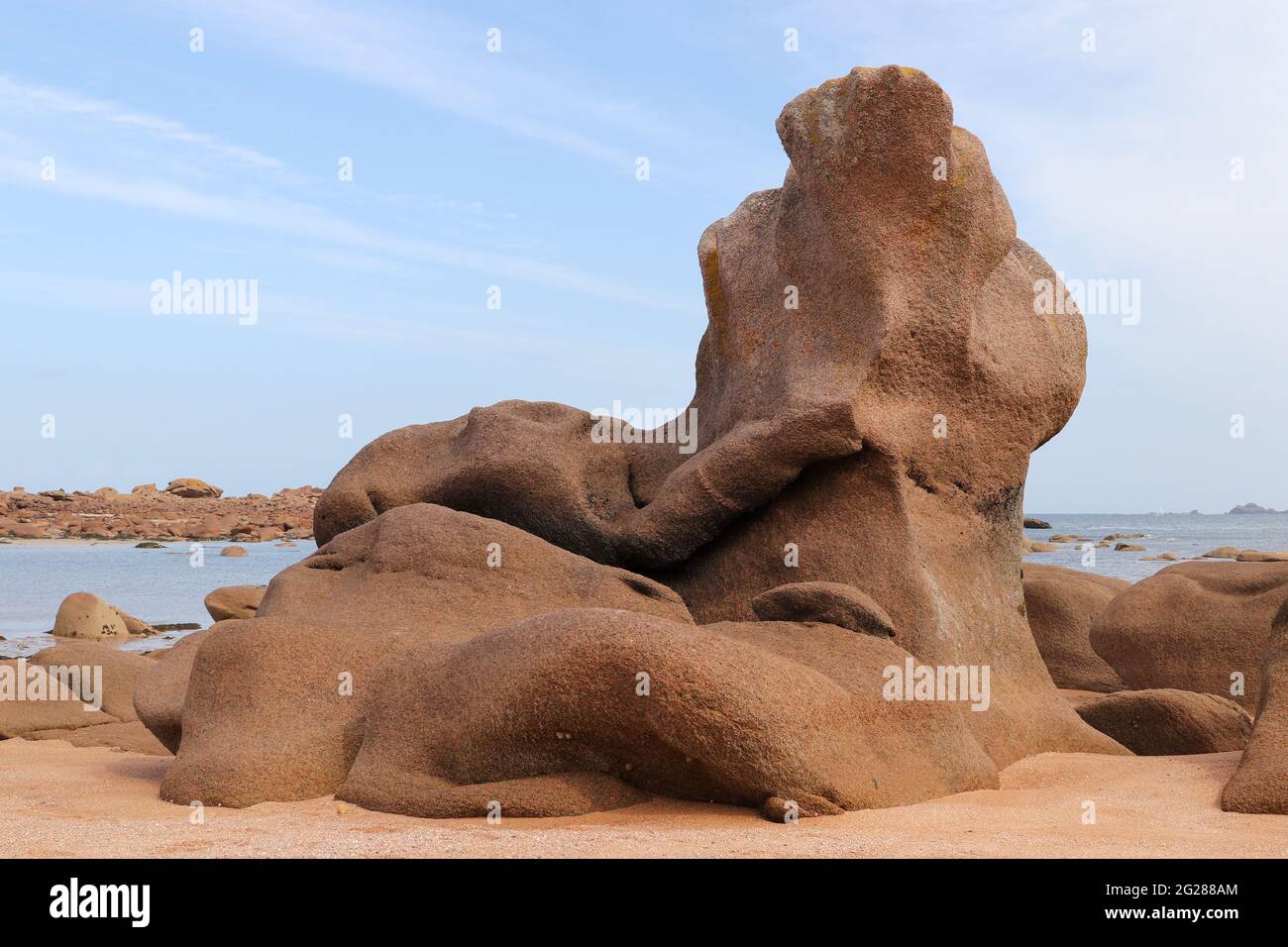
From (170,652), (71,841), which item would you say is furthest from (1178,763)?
(170,652)

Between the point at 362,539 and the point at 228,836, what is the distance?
10.3 feet

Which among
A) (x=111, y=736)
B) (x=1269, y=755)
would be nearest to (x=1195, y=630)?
(x=1269, y=755)

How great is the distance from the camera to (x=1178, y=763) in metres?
6.19

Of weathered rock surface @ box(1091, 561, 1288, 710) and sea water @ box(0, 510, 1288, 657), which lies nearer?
weathered rock surface @ box(1091, 561, 1288, 710)

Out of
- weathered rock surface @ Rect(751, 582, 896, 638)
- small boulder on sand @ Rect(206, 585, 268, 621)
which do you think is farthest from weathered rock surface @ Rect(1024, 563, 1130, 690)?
small boulder on sand @ Rect(206, 585, 268, 621)

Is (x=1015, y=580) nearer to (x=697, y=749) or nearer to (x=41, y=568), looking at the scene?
(x=697, y=749)

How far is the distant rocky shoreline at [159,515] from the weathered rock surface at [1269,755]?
132ft

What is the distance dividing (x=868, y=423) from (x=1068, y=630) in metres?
4.80

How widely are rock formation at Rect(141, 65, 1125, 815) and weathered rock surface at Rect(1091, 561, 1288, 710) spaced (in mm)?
2299

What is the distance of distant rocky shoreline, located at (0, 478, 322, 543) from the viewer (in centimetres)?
4669

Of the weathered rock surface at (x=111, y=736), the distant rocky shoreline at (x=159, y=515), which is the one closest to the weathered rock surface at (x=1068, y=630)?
the weathered rock surface at (x=111, y=736)

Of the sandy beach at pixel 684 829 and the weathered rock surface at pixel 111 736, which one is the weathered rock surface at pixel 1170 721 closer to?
the sandy beach at pixel 684 829

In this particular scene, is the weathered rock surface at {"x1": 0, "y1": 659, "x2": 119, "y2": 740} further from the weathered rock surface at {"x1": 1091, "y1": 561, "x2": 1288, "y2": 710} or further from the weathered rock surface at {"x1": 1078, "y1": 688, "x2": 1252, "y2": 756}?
the weathered rock surface at {"x1": 1091, "y1": 561, "x2": 1288, "y2": 710}

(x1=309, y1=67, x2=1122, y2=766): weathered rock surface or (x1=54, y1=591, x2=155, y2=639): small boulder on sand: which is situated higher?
(x1=309, y1=67, x2=1122, y2=766): weathered rock surface
